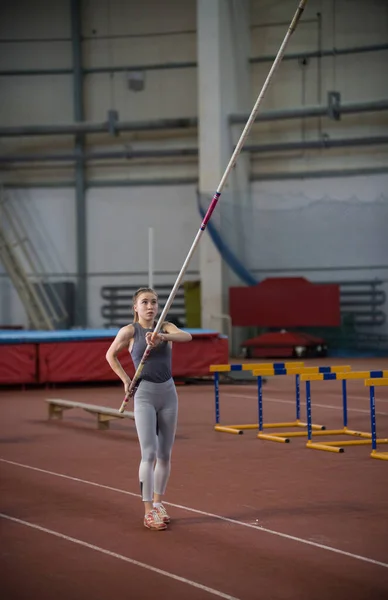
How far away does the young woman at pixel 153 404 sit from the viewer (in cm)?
586

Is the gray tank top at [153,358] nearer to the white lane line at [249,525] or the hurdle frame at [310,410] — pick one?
the white lane line at [249,525]

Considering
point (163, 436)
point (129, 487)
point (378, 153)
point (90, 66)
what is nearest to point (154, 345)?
point (163, 436)

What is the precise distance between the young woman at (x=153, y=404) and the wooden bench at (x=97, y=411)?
3.81 m

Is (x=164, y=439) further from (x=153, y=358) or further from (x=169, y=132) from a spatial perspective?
(x=169, y=132)

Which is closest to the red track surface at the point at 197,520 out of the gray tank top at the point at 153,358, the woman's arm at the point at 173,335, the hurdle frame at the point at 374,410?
the hurdle frame at the point at 374,410

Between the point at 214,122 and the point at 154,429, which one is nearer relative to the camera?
the point at 154,429

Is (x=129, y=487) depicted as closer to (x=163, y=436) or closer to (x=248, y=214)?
(x=163, y=436)

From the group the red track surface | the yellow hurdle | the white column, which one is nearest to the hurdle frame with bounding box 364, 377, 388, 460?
the red track surface

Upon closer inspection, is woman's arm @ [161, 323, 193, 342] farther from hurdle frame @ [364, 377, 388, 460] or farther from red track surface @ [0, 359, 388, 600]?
hurdle frame @ [364, 377, 388, 460]

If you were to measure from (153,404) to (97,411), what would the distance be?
484 cm

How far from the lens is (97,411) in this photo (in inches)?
418

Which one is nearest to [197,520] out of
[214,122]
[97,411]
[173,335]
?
[173,335]

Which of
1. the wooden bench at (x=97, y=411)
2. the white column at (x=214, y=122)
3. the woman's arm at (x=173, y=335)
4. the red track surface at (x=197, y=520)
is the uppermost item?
the white column at (x=214, y=122)

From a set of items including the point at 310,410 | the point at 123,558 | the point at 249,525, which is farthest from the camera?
the point at 310,410
